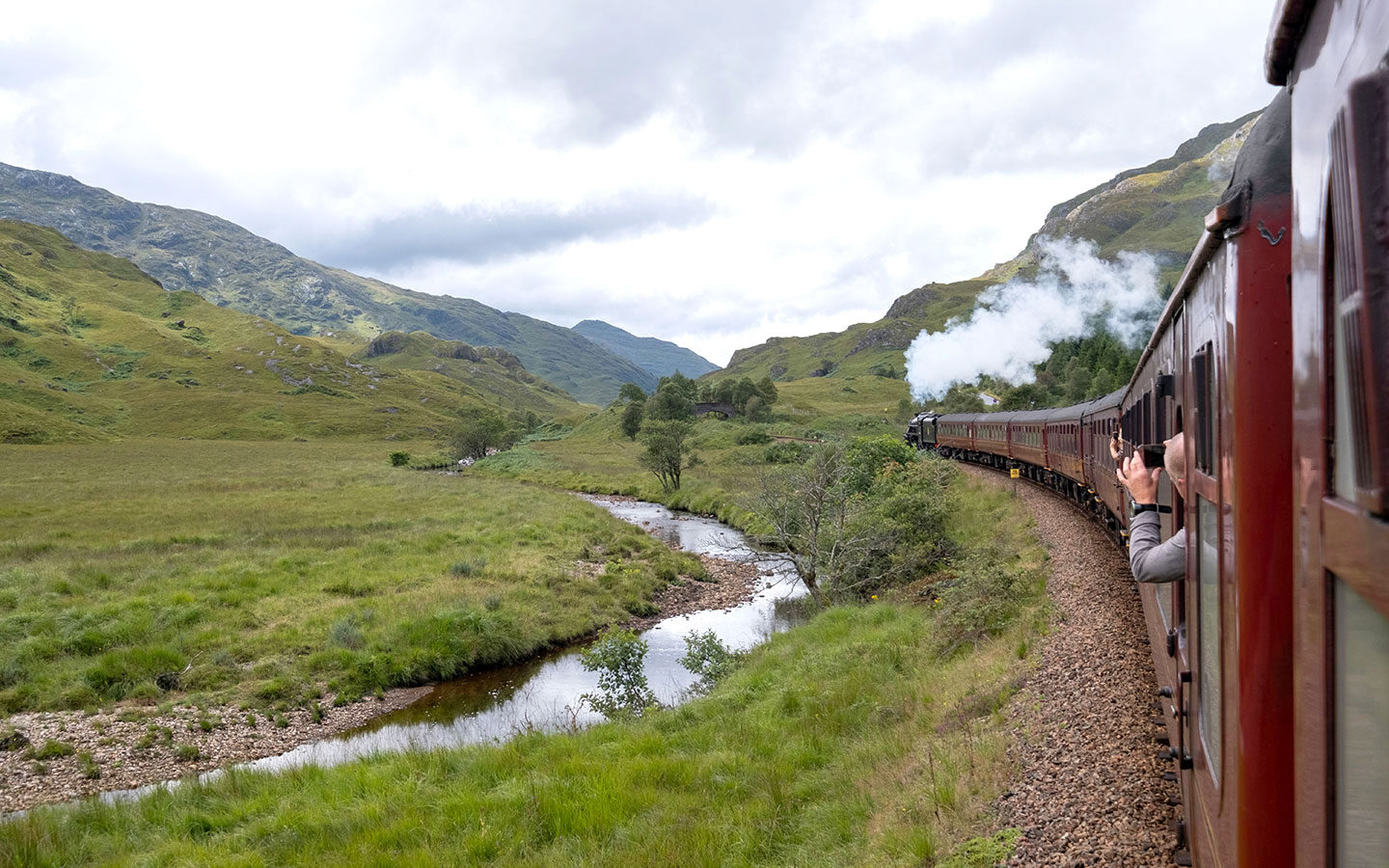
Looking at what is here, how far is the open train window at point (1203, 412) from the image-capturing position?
3.43 metres

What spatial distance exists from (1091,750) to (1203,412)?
5.26 meters

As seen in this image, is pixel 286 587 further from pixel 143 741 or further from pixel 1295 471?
pixel 1295 471

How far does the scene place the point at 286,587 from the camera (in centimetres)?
2266

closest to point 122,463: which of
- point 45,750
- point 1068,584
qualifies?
point 45,750

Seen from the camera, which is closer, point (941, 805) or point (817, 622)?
point (941, 805)

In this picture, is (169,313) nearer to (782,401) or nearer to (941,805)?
(782,401)

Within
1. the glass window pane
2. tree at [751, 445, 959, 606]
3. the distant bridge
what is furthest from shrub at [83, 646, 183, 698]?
the distant bridge

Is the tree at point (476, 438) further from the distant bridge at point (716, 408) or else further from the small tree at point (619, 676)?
the small tree at point (619, 676)

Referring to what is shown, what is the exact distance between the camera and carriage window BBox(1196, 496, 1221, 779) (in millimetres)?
3262

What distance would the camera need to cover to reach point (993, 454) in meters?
38.2

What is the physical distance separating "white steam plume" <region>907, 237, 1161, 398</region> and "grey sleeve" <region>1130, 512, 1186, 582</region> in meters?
42.8

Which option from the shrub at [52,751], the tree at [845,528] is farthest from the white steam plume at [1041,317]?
the shrub at [52,751]

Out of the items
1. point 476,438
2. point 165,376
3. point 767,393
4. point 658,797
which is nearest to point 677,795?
point 658,797

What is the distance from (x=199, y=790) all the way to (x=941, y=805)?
11.1 meters
